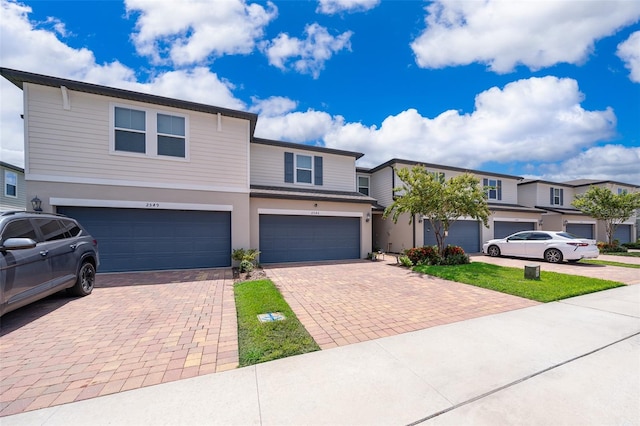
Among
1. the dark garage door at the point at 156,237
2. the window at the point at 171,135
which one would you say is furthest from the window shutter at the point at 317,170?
the window at the point at 171,135

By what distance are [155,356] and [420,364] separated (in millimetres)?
3482

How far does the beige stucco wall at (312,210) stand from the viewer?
11.4 meters

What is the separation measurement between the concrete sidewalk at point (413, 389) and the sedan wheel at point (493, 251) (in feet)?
39.0

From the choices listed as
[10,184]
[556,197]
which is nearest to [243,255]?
[10,184]

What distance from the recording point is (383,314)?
208 inches

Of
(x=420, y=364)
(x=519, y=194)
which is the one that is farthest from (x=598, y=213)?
(x=420, y=364)

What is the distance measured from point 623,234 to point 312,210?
30370 millimetres

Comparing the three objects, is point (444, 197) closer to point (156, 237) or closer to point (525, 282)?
point (525, 282)

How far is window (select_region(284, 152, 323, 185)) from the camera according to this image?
45.5ft

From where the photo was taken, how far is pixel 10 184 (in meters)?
17.0

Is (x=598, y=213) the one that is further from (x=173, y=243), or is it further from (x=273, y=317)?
(x=173, y=243)

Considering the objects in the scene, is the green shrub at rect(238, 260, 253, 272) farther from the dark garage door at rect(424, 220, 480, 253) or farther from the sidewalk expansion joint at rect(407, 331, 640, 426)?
the dark garage door at rect(424, 220, 480, 253)

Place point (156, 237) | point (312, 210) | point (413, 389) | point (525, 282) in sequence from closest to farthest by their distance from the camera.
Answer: point (413, 389) → point (525, 282) → point (156, 237) → point (312, 210)

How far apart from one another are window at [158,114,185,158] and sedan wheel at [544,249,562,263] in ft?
55.0
